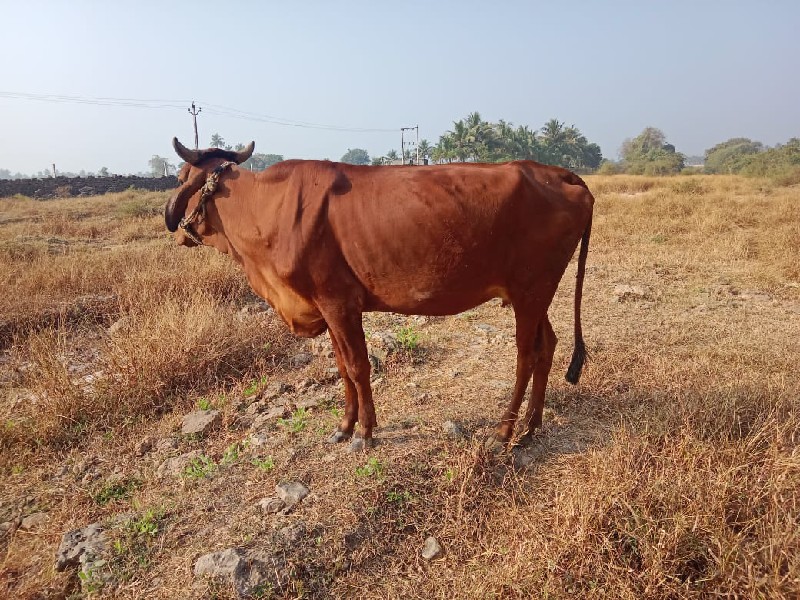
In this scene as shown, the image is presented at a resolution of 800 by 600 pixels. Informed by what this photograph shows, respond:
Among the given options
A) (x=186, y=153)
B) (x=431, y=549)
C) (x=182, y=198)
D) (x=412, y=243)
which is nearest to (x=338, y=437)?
(x=431, y=549)

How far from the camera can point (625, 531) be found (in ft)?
7.96

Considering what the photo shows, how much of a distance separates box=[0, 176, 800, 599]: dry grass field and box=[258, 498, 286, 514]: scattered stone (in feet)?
0.15

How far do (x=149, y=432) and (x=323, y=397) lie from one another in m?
1.42

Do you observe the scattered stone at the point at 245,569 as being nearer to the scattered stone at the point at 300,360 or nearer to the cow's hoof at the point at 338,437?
the cow's hoof at the point at 338,437

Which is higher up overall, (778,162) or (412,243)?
(778,162)

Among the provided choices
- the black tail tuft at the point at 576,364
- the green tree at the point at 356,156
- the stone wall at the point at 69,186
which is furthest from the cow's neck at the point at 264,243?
the green tree at the point at 356,156

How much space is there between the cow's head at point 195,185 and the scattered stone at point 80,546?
201 cm

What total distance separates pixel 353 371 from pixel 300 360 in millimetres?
2036

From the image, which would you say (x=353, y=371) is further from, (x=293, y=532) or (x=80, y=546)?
(x=80, y=546)

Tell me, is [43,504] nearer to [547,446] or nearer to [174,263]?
[547,446]

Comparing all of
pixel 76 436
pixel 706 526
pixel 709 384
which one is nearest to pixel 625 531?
pixel 706 526

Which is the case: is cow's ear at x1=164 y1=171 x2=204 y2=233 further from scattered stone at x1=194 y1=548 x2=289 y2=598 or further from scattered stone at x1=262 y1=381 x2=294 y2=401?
scattered stone at x1=194 y1=548 x2=289 y2=598

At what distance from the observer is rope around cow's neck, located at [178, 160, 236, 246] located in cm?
365

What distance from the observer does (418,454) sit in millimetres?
3303
